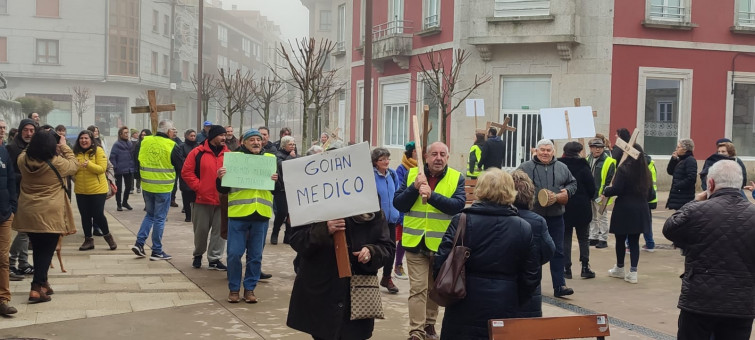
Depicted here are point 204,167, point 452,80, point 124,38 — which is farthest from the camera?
point 124,38

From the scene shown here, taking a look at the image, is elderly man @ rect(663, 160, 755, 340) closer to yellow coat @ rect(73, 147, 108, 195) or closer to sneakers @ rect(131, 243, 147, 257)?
sneakers @ rect(131, 243, 147, 257)

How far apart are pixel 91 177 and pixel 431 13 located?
60.8ft

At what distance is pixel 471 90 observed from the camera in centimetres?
Answer: 2562

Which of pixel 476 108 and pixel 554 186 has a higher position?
pixel 476 108

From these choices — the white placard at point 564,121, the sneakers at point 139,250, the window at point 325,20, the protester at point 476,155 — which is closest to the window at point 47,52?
the window at point 325,20

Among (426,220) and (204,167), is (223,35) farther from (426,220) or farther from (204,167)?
(426,220)

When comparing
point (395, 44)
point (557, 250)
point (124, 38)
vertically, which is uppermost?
point (124, 38)

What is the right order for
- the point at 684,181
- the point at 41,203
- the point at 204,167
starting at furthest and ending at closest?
1. the point at 684,181
2. the point at 204,167
3. the point at 41,203

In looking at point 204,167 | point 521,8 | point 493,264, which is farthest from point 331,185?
point 521,8

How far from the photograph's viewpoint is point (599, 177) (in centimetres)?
1306

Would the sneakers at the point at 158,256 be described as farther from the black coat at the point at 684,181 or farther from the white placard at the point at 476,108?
the white placard at the point at 476,108

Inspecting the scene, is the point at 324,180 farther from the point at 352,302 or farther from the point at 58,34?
the point at 58,34

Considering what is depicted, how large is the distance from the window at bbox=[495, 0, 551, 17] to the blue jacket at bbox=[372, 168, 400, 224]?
56.0 ft

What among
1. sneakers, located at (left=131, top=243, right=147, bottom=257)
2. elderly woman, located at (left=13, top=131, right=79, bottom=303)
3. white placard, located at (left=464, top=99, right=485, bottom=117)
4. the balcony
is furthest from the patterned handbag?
the balcony
